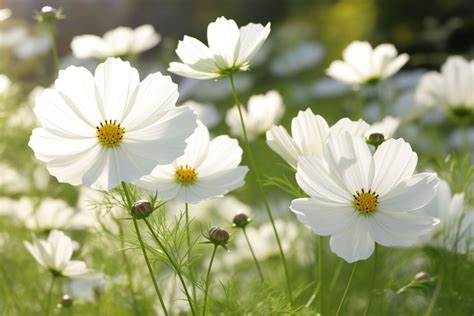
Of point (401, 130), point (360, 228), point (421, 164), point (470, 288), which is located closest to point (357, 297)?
→ point (421, 164)

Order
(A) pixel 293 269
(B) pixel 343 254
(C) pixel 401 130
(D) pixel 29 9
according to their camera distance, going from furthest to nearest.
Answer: (D) pixel 29 9 < (C) pixel 401 130 < (A) pixel 293 269 < (B) pixel 343 254

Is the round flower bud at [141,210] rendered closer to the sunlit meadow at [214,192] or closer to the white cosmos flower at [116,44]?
the sunlit meadow at [214,192]

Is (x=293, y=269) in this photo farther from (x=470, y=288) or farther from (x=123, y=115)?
(x=123, y=115)

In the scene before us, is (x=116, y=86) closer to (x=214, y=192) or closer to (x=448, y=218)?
(x=214, y=192)

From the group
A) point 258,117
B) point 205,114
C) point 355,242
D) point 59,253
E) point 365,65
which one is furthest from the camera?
point 205,114

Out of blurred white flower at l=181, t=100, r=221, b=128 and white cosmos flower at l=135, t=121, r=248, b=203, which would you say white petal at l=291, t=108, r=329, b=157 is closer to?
white cosmos flower at l=135, t=121, r=248, b=203

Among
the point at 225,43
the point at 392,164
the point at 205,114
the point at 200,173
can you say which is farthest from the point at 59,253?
the point at 205,114
